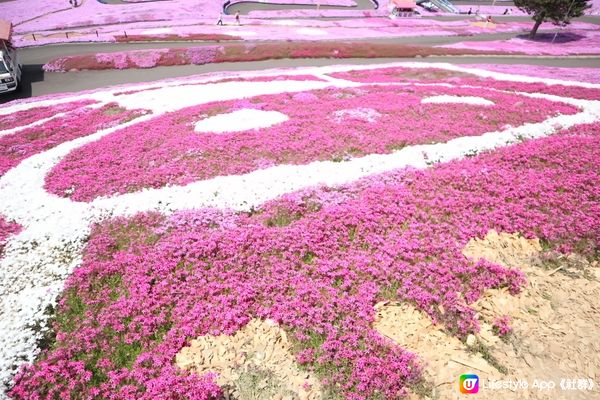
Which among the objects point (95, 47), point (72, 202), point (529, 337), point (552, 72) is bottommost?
point (72, 202)

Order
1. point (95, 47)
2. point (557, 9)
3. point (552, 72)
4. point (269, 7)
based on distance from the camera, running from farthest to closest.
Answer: point (269, 7)
point (557, 9)
point (95, 47)
point (552, 72)

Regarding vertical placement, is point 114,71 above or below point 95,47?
below

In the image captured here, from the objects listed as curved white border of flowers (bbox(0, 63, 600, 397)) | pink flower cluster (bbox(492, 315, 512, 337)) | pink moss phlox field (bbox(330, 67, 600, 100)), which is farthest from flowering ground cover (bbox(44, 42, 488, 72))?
pink flower cluster (bbox(492, 315, 512, 337))

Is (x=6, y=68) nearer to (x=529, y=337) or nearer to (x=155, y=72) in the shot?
(x=155, y=72)

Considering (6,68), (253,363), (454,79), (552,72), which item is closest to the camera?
(253,363)

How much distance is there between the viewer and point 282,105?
27828 mm

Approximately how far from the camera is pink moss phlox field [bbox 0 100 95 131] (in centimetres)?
2870

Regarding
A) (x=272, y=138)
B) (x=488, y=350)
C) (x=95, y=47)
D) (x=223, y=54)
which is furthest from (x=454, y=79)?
(x=95, y=47)

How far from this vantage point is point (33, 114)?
30.8 m

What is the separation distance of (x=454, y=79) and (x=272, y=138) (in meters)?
26.7

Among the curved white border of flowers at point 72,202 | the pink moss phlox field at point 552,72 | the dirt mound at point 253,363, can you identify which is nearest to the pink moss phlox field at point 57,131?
the curved white border of flowers at point 72,202

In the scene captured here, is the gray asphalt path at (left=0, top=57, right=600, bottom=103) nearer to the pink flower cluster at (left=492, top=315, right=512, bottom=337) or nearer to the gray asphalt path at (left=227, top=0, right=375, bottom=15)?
the pink flower cluster at (left=492, top=315, right=512, bottom=337)

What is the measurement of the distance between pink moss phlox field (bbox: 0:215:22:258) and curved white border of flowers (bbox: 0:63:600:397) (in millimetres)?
280

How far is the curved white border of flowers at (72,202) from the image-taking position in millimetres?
10734
